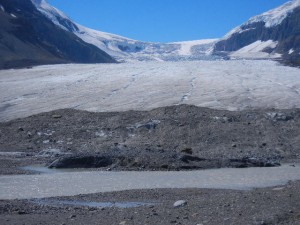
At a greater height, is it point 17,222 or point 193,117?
point 17,222

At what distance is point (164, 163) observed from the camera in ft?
70.4

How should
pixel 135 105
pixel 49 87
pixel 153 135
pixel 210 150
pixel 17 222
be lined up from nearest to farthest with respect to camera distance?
1. pixel 17 222
2. pixel 210 150
3. pixel 153 135
4. pixel 135 105
5. pixel 49 87

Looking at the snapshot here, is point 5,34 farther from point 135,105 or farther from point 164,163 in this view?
point 164,163

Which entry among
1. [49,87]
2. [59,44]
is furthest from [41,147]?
[59,44]

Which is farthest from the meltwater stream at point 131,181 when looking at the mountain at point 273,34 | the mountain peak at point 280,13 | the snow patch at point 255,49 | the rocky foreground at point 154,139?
the mountain peak at point 280,13

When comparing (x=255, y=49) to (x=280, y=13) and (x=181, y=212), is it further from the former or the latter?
(x=181, y=212)

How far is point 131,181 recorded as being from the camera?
17.9 meters

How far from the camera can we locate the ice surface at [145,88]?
33906mm

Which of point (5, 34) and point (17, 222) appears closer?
point (17, 222)

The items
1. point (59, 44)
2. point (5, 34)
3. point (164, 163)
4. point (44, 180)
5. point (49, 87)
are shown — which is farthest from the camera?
point (59, 44)

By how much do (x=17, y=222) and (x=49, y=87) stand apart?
31865 millimetres

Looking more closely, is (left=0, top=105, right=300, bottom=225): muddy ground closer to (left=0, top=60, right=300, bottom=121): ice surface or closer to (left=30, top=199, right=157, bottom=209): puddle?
(left=30, top=199, right=157, bottom=209): puddle

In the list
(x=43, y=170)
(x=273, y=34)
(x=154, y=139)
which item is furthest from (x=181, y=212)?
(x=273, y=34)

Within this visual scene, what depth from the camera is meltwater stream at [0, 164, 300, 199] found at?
15719 millimetres
